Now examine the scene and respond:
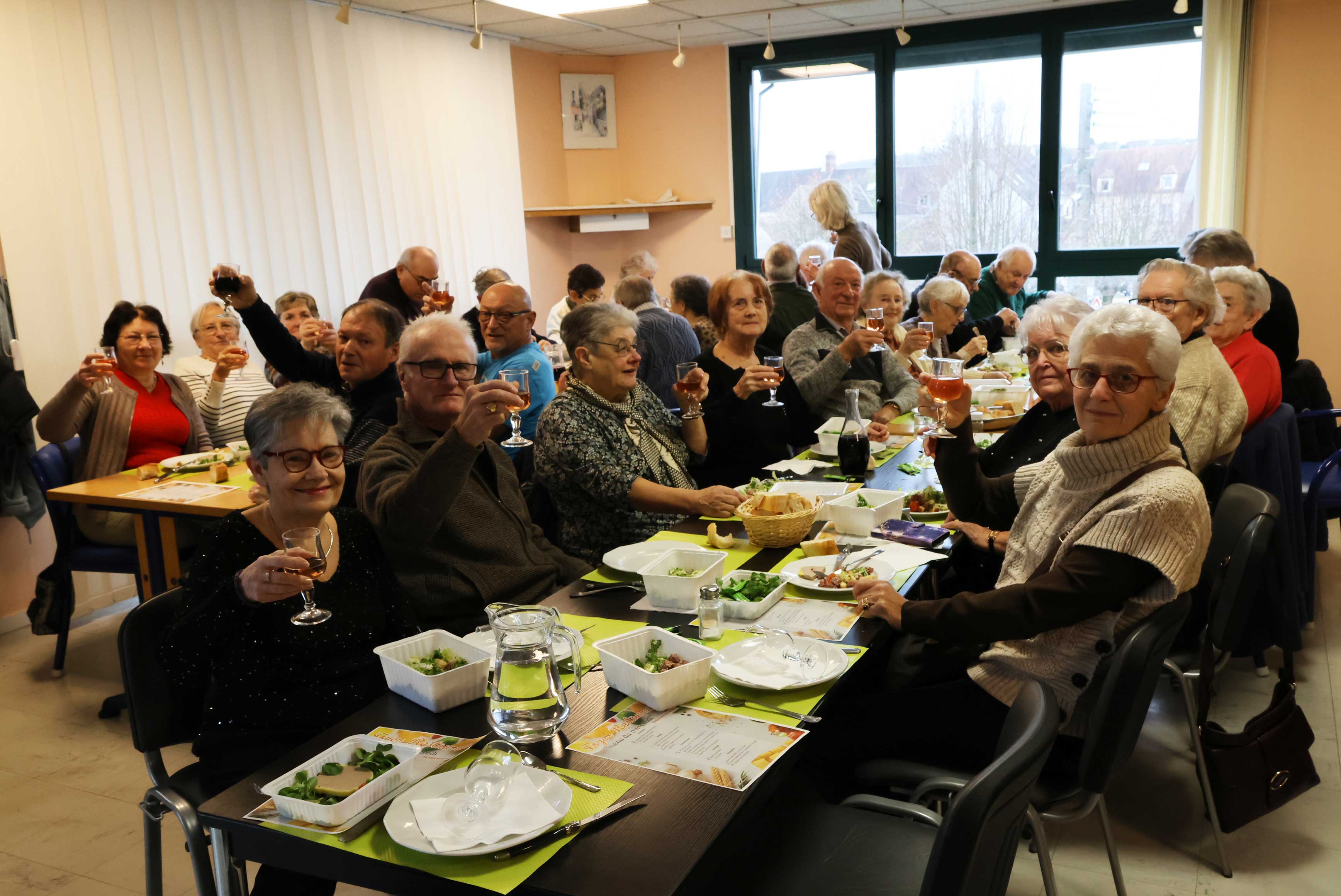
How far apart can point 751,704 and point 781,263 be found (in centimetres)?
441

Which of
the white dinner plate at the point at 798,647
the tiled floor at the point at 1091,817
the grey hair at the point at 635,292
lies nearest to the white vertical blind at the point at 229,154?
the tiled floor at the point at 1091,817

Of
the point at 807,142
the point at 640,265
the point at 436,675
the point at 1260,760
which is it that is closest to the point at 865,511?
the point at 1260,760

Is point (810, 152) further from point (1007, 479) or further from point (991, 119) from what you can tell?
point (1007, 479)

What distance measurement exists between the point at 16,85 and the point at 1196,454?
483 centimetres

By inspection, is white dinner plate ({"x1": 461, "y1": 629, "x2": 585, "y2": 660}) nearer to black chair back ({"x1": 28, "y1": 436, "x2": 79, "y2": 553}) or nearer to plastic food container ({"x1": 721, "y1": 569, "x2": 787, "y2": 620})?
plastic food container ({"x1": 721, "y1": 569, "x2": 787, "y2": 620})

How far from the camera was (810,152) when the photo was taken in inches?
332

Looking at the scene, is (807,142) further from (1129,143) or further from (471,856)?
(471,856)

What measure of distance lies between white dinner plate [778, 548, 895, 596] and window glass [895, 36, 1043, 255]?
635 centimetres

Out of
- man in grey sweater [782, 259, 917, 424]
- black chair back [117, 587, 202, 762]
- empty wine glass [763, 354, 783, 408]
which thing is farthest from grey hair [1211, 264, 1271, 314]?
black chair back [117, 587, 202, 762]

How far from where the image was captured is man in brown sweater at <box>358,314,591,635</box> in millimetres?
2195

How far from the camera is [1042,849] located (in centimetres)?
175

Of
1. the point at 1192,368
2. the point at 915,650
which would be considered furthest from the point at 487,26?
the point at 915,650

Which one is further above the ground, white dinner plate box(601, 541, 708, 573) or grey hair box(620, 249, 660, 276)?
grey hair box(620, 249, 660, 276)

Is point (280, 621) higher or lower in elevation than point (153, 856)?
higher
